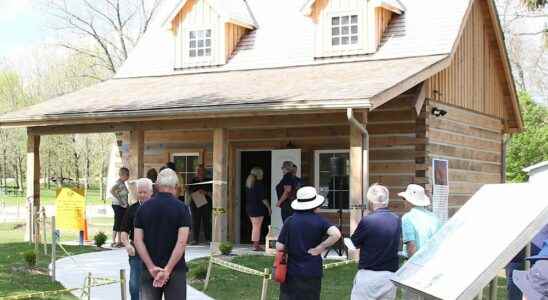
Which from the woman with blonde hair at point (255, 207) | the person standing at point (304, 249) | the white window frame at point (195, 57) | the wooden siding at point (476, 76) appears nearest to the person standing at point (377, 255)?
the person standing at point (304, 249)

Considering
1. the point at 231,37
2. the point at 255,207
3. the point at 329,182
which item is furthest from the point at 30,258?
the point at 231,37

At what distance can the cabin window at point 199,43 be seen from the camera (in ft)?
68.3

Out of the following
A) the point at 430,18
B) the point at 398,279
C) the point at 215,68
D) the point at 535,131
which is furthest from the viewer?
the point at 535,131

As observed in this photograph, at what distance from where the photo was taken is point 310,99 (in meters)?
14.7

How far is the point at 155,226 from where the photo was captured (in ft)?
24.6

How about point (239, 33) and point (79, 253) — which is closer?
point (79, 253)

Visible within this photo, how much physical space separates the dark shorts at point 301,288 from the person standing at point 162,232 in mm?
1008

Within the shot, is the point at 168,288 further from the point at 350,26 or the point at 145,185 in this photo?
the point at 350,26

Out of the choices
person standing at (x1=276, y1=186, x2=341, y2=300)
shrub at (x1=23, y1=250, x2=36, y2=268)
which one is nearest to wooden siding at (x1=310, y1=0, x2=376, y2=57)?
shrub at (x1=23, y1=250, x2=36, y2=268)

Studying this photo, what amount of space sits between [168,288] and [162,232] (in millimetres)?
531

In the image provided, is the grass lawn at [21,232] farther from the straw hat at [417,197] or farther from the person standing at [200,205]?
the straw hat at [417,197]

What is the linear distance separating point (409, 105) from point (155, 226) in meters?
10.5

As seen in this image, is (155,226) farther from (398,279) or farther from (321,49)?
(321,49)

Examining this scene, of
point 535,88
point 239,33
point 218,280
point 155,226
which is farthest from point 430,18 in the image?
point 535,88
